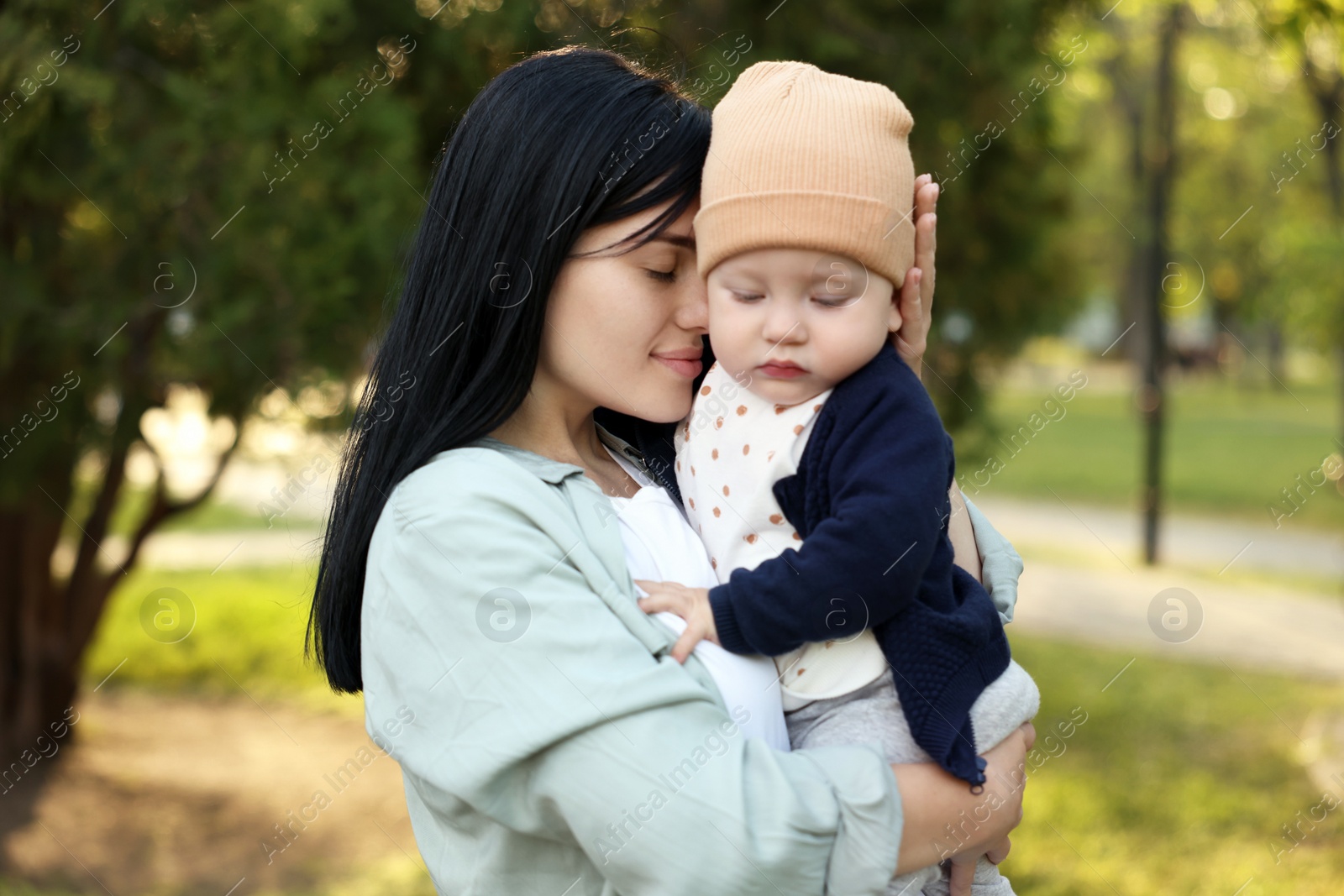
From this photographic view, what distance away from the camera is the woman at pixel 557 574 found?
1.43 metres

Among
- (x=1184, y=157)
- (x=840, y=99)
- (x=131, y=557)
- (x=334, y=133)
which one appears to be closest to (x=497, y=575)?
(x=840, y=99)

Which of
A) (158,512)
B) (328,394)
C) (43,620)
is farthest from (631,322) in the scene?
(43,620)

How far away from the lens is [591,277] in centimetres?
179

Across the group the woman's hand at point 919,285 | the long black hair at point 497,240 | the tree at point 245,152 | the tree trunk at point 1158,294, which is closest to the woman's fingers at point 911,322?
the woman's hand at point 919,285

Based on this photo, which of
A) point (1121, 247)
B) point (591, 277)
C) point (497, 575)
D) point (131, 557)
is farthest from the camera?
point (1121, 247)

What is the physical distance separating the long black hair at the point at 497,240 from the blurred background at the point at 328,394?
0.40 metres

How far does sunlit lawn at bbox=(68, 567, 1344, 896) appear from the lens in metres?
5.14

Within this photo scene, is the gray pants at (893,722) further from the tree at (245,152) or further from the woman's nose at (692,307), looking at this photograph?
the tree at (245,152)

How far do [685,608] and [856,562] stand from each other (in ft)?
0.79

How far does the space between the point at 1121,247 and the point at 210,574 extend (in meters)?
23.6

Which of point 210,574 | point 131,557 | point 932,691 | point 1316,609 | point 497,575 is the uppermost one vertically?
point 497,575

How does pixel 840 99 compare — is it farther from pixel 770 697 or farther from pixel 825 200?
pixel 770 697

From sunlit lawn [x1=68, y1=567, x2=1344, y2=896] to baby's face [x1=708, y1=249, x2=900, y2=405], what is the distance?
222cm

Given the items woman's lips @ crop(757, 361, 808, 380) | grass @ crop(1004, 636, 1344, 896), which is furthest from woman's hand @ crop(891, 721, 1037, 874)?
grass @ crop(1004, 636, 1344, 896)
